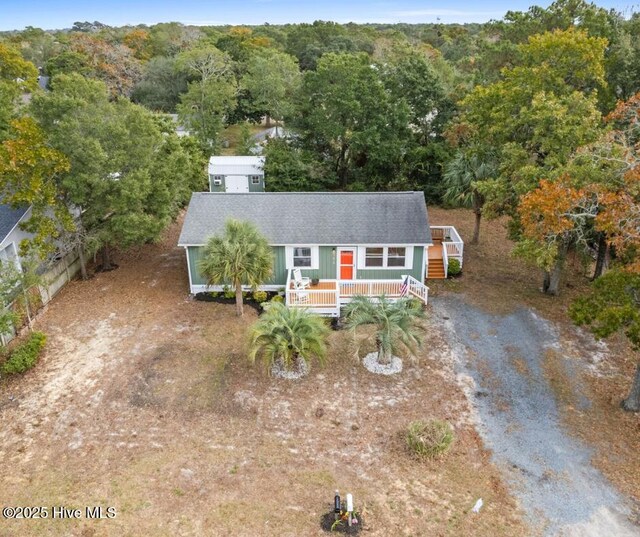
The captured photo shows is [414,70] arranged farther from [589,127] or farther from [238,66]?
[238,66]

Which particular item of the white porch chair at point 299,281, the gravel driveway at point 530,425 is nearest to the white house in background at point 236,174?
the white porch chair at point 299,281

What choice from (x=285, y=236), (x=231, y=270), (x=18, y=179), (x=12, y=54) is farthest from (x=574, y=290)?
(x=12, y=54)

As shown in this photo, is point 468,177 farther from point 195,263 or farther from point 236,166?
point 236,166

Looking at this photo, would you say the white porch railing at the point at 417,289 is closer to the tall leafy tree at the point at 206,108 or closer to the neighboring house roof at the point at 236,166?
the neighboring house roof at the point at 236,166

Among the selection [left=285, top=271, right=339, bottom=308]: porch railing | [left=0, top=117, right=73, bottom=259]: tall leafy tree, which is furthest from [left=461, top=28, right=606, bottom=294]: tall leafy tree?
[left=0, top=117, right=73, bottom=259]: tall leafy tree

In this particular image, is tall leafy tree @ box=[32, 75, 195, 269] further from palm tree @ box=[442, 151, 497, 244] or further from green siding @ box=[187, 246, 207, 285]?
palm tree @ box=[442, 151, 497, 244]

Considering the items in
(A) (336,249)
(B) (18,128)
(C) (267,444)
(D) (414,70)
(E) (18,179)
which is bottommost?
(C) (267,444)

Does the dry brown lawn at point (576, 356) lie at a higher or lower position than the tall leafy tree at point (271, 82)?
lower

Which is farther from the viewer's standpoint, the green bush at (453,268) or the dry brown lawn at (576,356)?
the green bush at (453,268)
